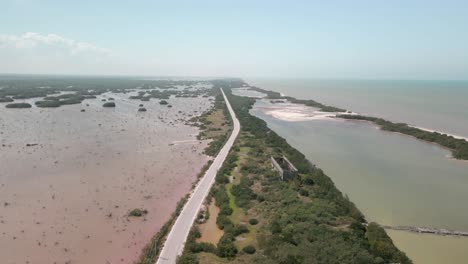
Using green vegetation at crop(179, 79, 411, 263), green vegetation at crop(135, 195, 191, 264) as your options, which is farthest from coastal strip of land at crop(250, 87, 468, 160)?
green vegetation at crop(135, 195, 191, 264)

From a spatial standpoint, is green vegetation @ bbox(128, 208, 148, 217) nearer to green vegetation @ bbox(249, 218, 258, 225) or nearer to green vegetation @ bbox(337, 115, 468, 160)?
green vegetation @ bbox(249, 218, 258, 225)

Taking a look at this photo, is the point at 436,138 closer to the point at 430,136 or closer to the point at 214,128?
the point at 430,136

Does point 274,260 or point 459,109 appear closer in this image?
point 274,260

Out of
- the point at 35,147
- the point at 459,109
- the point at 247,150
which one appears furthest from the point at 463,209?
the point at 459,109

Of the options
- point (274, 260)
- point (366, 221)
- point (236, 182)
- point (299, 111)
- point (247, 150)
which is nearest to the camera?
point (274, 260)

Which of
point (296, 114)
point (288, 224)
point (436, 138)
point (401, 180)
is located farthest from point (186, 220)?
point (296, 114)

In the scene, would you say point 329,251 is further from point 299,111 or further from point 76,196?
point 299,111

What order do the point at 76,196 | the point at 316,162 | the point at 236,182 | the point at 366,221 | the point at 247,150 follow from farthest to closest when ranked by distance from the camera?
the point at 247,150
the point at 316,162
the point at 236,182
the point at 76,196
the point at 366,221

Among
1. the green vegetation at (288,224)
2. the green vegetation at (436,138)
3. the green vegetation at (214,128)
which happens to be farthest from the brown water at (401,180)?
the green vegetation at (214,128)
